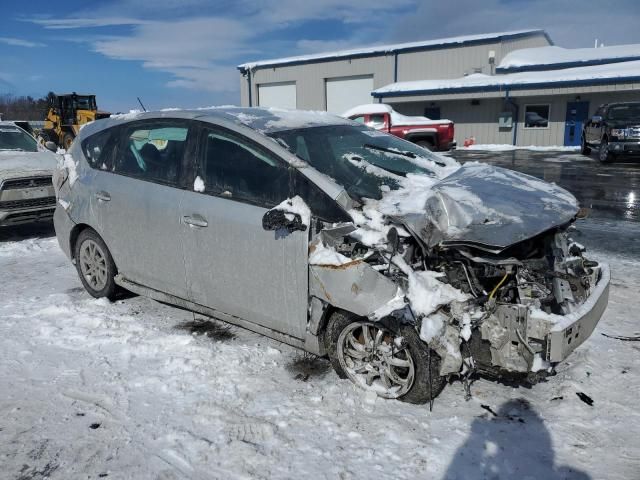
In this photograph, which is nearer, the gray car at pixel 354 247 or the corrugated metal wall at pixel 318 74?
the gray car at pixel 354 247

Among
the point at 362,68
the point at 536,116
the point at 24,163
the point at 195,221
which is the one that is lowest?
the point at 195,221

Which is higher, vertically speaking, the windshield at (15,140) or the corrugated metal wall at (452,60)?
the corrugated metal wall at (452,60)

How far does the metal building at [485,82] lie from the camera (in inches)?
950

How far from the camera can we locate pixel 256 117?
4.02m

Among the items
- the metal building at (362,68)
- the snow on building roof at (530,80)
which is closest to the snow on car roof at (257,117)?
the snow on building roof at (530,80)

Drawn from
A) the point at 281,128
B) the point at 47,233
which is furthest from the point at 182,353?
the point at 47,233

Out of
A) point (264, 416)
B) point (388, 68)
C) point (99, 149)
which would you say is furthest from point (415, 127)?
point (264, 416)

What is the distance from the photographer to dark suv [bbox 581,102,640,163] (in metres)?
15.4

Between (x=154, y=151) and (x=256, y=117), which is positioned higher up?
(x=256, y=117)

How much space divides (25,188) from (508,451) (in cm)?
738

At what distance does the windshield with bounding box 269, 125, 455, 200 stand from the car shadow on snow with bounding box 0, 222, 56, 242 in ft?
18.9

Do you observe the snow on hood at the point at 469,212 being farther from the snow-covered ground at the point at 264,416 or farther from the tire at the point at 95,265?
the tire at the point at 95,265

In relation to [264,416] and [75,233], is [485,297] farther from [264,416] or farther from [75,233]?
[75,233]

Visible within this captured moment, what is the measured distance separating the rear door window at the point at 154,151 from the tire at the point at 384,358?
1.77 meters
